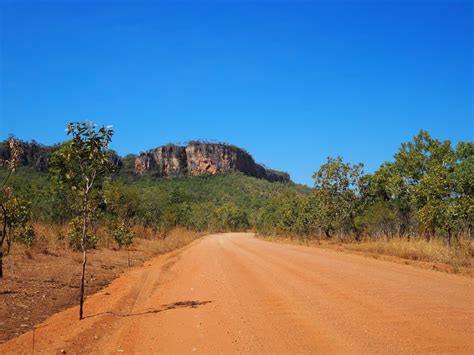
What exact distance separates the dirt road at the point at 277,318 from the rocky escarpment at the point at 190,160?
16089cm

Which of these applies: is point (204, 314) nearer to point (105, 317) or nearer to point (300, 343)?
point (105, 317)

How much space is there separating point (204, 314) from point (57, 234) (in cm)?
1844

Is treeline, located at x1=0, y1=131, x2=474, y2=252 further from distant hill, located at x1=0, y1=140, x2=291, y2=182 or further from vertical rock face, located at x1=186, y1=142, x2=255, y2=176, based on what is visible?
vertical rock face, located at x1=186, y1=142, x2=255, y2=176

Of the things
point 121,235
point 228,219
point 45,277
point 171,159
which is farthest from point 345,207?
point 171,159

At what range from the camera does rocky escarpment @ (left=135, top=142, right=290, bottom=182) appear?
175500mm

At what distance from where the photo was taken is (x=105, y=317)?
28.8ft

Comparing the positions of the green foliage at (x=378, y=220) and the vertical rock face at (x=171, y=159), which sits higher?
the vertical rock face at (x=171, y=159)

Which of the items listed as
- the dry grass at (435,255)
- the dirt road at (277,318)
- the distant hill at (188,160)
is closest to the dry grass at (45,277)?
the dirt road at (277,318)

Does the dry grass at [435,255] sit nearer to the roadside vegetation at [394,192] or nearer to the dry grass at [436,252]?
the dry grass at [436,252]

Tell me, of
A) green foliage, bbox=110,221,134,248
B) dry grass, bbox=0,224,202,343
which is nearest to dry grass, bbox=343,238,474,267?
dry grass, bbox=0,224,202,343

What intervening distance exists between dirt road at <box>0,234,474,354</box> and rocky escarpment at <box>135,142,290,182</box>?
16089cm

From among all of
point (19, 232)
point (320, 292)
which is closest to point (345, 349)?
point (320, 292)

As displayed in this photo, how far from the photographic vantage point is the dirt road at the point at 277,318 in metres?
6.41

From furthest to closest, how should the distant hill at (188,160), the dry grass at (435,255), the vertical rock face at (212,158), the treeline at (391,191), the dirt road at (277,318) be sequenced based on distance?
the vertical rock face at (212,158) < the distant hill at (188,160) < the treeline at (391,191) < the dry grass at (435,255) < the dirt road at (277,318)
